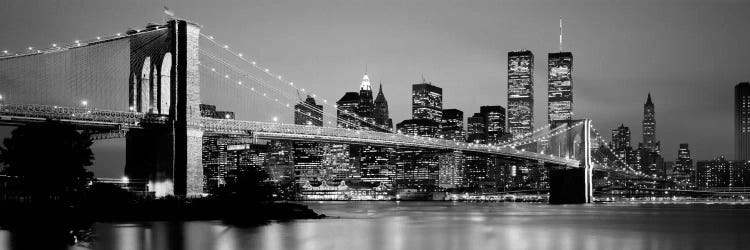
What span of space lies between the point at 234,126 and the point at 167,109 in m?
5.83

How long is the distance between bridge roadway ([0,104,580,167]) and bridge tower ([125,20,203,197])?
64cm

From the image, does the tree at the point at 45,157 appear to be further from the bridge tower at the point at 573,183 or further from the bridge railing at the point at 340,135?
the bridge tower at the point at 573,183

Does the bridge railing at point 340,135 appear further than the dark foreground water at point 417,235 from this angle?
Yes

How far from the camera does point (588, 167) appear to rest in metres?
80.0

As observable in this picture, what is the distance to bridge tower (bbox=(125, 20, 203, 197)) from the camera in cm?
4241

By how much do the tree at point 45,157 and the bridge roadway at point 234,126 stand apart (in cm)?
254

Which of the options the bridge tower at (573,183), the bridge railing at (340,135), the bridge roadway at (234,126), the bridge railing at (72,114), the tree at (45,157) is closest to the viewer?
the tree at (45,157)

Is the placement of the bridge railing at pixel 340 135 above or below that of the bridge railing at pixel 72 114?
below

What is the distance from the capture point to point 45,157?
117 feet

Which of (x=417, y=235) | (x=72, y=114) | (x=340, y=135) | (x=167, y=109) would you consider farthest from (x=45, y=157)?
(x=340, y=135)

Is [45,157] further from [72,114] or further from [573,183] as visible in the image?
[573,183]

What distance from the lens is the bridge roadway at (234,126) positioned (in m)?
39.3

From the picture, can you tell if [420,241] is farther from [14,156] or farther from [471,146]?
[471,146]

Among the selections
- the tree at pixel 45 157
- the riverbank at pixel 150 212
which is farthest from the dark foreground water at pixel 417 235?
the tree at pixel 45 157
